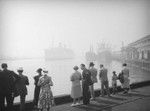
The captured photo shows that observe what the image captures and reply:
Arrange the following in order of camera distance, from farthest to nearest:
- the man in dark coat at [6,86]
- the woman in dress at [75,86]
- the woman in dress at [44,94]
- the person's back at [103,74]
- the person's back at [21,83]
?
the person's back at [103,74] < the woman in dress at [75,86] < the person's back at [21,83] < the woman in dress at [44,94] < the man in dark coat at [6,86]

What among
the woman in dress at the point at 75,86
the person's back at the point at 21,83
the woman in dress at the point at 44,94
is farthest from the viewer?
the woman in dress at the point at 75,86

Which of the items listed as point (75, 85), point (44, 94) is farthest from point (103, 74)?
point (44, 94)

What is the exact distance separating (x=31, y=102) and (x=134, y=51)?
21.8 meters

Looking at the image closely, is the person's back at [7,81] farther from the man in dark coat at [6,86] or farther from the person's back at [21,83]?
the person's back at [21,83]

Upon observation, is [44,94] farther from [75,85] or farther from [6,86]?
[75,85]

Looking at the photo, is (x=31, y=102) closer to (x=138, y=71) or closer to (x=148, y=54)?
(x=148, y=54)

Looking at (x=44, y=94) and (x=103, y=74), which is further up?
(x=103, y=74)

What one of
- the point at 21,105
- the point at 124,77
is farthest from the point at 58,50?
the point at 21,105

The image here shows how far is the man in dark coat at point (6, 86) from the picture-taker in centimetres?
515

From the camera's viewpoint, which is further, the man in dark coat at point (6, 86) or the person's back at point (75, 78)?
the person's back at point (75, 78)

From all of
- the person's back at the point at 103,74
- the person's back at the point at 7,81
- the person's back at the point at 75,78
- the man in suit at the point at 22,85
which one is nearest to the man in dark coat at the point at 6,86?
the person's back at the point at 7,81

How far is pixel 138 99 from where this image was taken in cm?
727

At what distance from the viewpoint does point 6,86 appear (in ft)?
17.0

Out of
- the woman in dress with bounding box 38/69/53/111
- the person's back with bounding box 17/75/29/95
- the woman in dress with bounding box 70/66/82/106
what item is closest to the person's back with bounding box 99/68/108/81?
the woman in dress with bounding box 70/66/82/106
